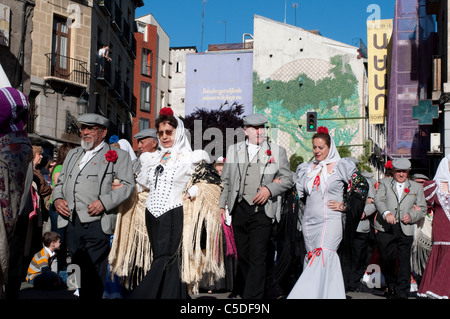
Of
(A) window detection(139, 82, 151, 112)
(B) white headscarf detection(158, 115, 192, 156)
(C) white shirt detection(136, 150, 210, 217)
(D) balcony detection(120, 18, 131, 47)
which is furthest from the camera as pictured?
(A) window detection(139, 82, 151, 112)

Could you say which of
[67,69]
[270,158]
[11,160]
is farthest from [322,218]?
[67,69]

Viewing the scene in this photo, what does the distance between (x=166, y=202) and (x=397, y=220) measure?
4672mm

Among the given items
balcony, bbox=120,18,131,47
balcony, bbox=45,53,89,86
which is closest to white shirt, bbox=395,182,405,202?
balcony, bbox=45,53,89,86

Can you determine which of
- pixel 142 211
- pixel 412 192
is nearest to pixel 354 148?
pixel 412 192

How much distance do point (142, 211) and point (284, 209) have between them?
1.76m

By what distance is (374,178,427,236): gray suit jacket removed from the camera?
30.7 ft

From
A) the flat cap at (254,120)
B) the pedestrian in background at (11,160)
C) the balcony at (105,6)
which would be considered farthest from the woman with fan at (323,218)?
the balcony at (105,6)

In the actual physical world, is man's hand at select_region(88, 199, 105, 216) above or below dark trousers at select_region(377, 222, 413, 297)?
above

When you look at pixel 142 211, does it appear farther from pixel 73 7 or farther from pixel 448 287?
pixel 73 7

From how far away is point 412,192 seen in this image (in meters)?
9.51

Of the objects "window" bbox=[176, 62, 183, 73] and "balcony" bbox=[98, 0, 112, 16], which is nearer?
"balcony" bbox=[98, 0, 112, 16]

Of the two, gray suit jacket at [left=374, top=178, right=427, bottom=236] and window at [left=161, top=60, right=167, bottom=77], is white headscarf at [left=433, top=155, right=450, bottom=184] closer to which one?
gray suit jacket at [left=374, top=178, right=427, bottom=236]

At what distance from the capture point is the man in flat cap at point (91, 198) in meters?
6.18

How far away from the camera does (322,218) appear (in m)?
6.57
